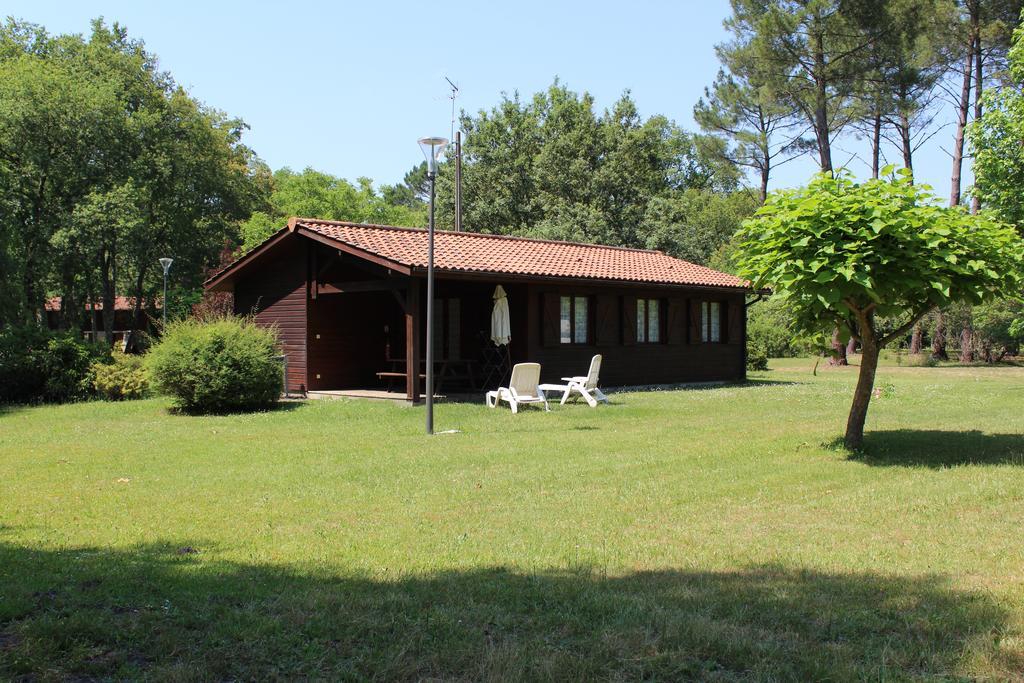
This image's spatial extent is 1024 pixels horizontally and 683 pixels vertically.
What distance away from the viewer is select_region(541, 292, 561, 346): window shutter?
61.8ft

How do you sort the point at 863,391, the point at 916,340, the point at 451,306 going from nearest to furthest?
the point at 863,391, the point at 451,306, the point at 916,340

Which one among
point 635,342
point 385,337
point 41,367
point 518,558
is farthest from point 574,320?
point 518,558

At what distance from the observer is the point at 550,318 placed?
18938mm

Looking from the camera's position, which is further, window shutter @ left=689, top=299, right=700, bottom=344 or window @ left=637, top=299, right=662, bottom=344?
window shutter @ left=689, top=299, right=700, bottom=344

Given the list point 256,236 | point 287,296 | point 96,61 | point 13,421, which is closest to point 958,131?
point 287,296

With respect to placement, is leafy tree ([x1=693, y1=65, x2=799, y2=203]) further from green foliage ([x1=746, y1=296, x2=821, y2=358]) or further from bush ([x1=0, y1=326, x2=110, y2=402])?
bush ([x1=0, y1=326, x2=110, y2=402])

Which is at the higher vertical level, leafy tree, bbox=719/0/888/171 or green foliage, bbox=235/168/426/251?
leafy tree, bbox=719/0/888/171

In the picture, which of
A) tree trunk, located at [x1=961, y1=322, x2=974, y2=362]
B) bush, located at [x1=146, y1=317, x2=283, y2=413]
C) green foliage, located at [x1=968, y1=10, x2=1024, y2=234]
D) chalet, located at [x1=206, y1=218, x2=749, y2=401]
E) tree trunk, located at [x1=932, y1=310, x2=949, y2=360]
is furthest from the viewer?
tree trunk, located at [x1=932, y1=310, x2=949, y2=360]

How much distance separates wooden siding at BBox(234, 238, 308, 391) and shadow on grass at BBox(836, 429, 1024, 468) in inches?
476

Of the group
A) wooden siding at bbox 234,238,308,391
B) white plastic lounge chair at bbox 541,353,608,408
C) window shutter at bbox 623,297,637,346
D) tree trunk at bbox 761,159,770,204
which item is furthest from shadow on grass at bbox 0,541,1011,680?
tree trunk at bbox 761,159,770,204

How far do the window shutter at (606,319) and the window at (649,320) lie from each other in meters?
0.98

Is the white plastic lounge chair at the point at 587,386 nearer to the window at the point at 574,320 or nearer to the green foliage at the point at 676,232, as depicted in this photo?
the window at the point at 574,320

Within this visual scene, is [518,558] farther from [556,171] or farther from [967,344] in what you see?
[556,171]

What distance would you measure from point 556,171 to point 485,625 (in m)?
37.8
